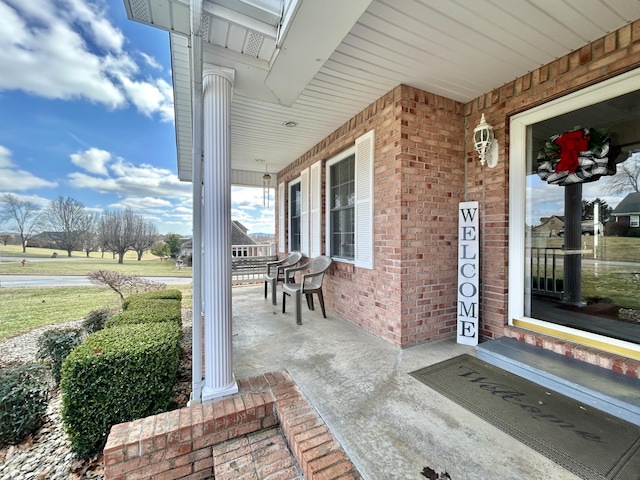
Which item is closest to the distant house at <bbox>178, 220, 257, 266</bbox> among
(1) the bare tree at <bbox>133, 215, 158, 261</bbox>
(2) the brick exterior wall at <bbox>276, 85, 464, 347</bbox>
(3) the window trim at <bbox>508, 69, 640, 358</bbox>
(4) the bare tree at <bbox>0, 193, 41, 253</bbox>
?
(1) the bare tree at <bbox>133, 215, 158, 261</bbox>

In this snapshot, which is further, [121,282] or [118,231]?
[118,231]

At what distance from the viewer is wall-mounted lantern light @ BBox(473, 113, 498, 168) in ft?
9.27

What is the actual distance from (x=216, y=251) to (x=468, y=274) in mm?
2691

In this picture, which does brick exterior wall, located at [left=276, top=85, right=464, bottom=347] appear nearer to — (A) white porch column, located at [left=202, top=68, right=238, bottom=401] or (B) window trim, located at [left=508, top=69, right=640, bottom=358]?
(B) window trim, located at [left=508, top=69, right=640, bottom=358]

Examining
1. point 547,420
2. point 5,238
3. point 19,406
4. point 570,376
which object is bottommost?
point 19,406

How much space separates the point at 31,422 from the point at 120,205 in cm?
470

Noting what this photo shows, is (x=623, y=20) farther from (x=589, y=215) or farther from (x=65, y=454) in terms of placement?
(x=65, y=454)

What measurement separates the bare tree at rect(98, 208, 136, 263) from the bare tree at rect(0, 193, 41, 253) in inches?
43.5

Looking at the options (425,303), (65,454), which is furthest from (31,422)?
(425,303)

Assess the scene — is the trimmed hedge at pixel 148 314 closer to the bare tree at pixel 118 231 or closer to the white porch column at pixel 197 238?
the white porch column at pixel 197 238

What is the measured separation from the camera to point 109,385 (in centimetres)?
180

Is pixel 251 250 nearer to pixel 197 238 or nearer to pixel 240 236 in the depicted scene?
pixel 240 236

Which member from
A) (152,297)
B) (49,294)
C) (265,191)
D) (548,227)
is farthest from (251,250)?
(548,227)

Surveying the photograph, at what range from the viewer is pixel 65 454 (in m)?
1.94
